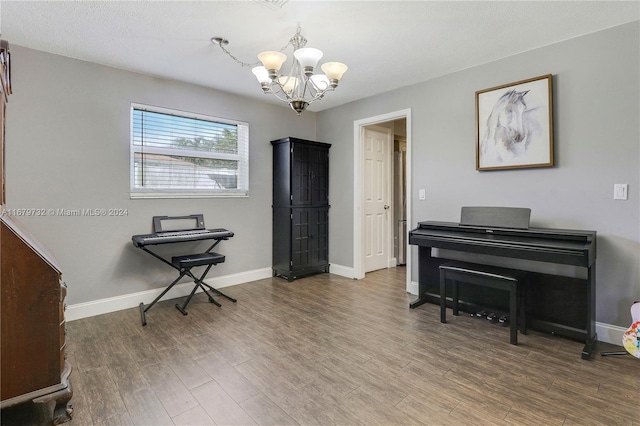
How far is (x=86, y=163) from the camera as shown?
307 centimetres

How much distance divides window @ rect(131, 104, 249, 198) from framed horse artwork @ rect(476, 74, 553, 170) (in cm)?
278

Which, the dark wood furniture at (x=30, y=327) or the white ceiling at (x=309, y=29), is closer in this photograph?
the dark wood furniture at (x=30, y=327)

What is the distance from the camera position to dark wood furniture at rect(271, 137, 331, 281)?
429cm

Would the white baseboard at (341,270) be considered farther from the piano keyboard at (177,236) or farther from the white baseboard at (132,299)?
the piano keyboard at (177,236)

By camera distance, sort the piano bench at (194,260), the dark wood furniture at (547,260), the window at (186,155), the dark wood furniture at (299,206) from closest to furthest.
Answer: the dark wood furniture at (547,260), the piano bench at (194,260), the window at (186,155), the dark wood furniture at (299,206)

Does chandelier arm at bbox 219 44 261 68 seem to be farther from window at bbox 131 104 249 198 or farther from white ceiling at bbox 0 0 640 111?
window at bbox 131 104 249 198

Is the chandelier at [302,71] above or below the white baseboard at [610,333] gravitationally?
above

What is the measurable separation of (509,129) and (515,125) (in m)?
0.06

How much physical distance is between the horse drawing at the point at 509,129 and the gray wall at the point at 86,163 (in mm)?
3071

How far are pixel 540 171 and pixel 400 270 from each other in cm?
257

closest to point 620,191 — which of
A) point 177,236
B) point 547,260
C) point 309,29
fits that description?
point 547,260

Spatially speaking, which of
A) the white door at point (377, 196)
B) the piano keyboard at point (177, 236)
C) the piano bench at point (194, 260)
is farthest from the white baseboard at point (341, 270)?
the piano bench at point (194, 260)

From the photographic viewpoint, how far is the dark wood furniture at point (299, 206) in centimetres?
429

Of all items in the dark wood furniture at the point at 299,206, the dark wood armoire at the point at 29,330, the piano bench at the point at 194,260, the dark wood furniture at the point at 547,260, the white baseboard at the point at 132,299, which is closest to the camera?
the dark wood armoire at the point at 29,330
